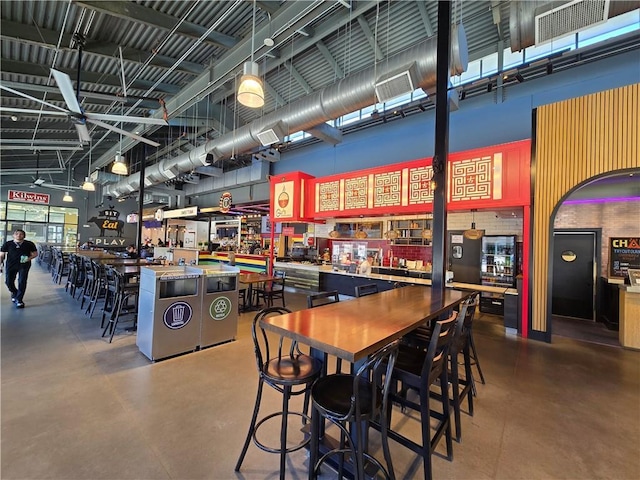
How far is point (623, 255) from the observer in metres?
5.57

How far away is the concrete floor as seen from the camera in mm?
1812

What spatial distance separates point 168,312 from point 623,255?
8.46 m

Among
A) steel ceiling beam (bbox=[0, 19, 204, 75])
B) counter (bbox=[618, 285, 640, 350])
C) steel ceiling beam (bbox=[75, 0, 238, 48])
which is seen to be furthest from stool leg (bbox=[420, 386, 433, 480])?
steel ceiling beam (bbox=[0, 19, 204, 75])

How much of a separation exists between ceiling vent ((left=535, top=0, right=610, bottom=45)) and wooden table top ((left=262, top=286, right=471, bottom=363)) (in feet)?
10.4

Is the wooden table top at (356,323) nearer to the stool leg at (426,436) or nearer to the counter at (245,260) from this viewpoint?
the stool leg at (426,436)

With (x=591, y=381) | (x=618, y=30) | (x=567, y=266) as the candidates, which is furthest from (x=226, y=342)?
(x=618, y=30)

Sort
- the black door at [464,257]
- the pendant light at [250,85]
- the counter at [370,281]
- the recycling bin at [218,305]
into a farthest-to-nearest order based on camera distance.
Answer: the black door at [464,257] < the counter at [370,281] < the recycling bin at [218,305] < the pendant light at [250,85]

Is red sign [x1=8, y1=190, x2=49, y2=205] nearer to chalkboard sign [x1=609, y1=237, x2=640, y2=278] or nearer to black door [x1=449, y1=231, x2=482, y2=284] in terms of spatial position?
black door [x1=449, y1=231, x2=482, y2=284]

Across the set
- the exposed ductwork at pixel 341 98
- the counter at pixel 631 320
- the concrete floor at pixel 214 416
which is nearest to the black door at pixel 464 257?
the counter at pixel 631 320

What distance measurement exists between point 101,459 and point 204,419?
2.20 ft

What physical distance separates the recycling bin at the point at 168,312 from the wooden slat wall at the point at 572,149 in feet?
17.8

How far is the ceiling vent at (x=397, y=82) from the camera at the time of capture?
3.59m

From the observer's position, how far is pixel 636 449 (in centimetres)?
206

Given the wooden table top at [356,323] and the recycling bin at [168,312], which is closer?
the wooden table top at [356,323]
